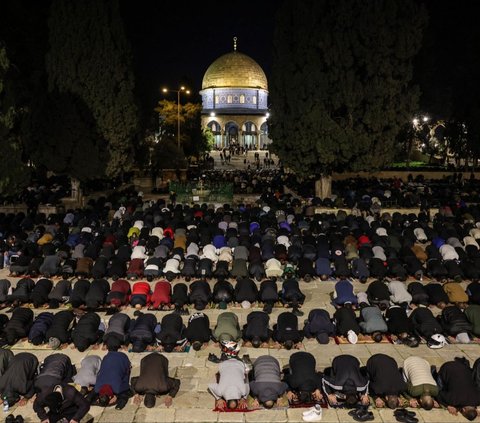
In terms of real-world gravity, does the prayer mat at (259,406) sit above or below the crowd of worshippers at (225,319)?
below

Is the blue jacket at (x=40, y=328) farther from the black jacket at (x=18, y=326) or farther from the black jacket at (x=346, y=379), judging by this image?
the black jacket at (x=346, y=379)

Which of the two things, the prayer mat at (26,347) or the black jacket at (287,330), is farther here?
the prayer mat at (26,347)

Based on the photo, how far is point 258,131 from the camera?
9269 cm

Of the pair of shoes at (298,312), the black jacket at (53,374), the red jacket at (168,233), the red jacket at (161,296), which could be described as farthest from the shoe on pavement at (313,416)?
the red jacket at (168,233)

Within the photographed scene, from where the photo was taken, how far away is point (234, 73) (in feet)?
303

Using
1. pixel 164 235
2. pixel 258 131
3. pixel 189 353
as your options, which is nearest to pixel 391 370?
pixel 189 353

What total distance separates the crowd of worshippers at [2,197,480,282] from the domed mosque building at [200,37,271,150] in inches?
2800

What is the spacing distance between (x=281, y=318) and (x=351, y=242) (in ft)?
22.8

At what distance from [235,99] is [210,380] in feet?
288

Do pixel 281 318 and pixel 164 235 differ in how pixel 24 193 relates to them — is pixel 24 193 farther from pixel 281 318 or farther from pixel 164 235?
pixel 281 318

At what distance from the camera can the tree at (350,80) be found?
2395 cm

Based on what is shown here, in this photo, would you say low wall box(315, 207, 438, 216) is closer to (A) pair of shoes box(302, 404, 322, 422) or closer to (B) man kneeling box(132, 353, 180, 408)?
(A) pair of shoes box(302, 404, 322, 422)

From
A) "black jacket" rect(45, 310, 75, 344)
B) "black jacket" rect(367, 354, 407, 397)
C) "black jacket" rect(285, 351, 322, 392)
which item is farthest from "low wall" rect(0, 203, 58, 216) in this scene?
"black jacket" rect(367, 354, 407, 397)

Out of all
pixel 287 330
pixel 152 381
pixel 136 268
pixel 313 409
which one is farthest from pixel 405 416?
pixel 136 268
